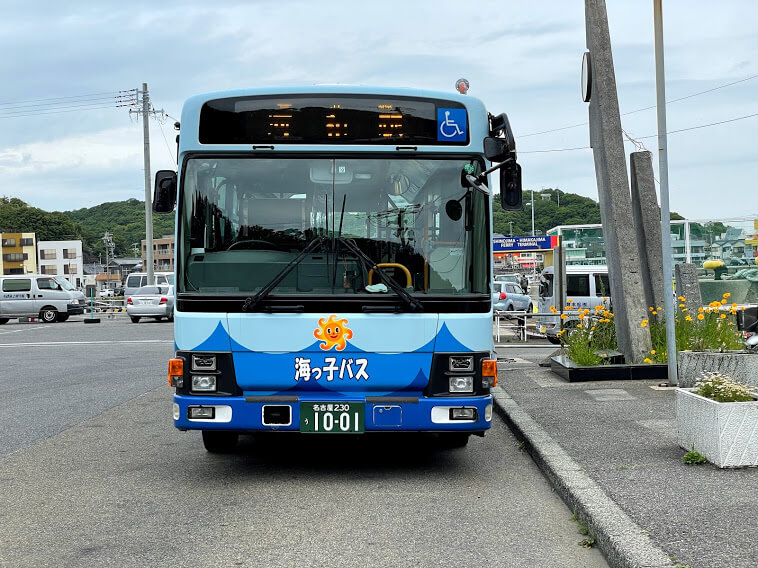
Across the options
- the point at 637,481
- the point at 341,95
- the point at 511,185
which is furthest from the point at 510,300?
the point at 637,481

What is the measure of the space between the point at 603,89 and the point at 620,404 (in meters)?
5.08

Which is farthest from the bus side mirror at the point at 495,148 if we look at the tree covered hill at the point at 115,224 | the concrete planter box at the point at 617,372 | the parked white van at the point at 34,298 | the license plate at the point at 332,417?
the tree covered hill at the point at 115,224

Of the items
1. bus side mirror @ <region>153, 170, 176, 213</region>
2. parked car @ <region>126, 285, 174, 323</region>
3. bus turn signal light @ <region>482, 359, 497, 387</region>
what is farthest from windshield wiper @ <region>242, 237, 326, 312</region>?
parked car @ <region>126, 285, 174, 323</region>

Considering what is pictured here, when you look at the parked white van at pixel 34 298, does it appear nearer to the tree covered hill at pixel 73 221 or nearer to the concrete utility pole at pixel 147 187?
the concrete utility pole at pixel 147 187

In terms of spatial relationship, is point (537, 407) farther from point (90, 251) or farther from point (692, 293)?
point (90, 251)

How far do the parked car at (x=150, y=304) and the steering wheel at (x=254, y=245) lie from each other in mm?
28926

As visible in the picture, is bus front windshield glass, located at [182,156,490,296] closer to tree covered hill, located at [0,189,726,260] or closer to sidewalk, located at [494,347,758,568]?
Answer: sidewalk, located at [494,347,758,568]

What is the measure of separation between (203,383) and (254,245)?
1070 millimetres

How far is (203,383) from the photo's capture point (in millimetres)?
6645

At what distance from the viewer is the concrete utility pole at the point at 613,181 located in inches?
497

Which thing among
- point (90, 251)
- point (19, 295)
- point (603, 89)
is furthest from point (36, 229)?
point (603, 89)

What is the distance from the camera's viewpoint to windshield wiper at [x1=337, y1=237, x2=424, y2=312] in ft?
21.6

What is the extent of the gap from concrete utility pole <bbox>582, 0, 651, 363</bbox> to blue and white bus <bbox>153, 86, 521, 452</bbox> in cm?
610

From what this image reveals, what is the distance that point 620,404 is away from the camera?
9805mm
